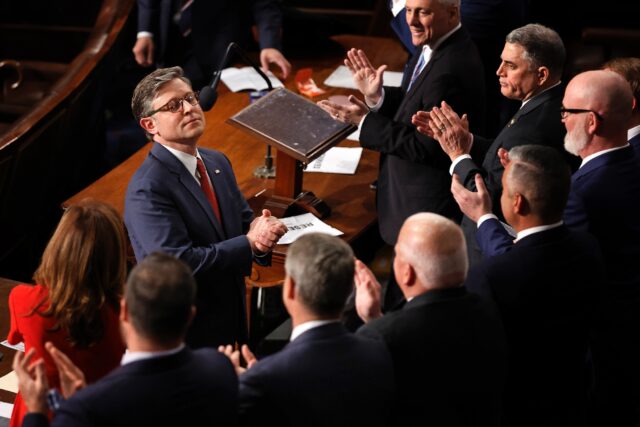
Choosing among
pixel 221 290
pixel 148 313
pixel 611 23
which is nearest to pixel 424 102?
pixel 221 290

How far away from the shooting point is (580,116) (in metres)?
3.40

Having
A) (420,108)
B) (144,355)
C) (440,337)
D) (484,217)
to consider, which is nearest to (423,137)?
(420,108)

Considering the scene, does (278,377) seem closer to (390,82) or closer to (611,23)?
(390,82)

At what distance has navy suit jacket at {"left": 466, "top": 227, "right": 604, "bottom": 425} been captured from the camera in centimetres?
287

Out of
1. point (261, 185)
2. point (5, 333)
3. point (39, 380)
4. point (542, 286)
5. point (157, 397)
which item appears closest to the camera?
point (157, 397)

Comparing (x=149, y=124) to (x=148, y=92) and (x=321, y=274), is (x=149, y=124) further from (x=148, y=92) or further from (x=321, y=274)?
(x=321, y=274)

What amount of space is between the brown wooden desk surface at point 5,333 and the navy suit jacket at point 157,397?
3.50 ft

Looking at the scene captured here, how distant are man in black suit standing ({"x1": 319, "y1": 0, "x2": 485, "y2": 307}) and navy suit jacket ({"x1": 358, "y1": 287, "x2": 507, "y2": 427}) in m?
1.52

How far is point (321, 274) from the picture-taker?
2.40 meters

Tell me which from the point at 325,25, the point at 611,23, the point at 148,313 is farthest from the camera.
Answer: the point at 611,23

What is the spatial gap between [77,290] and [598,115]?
6.30 ft

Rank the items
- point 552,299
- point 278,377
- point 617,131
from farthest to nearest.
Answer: point 617,131, point 552,299, point 278,377

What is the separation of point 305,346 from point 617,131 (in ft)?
5.33

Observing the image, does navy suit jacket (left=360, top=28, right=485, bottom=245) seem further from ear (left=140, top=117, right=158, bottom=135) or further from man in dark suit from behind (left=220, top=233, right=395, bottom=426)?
man in dark suit from behind (left=220, top=233, right=395, bottom=426)
